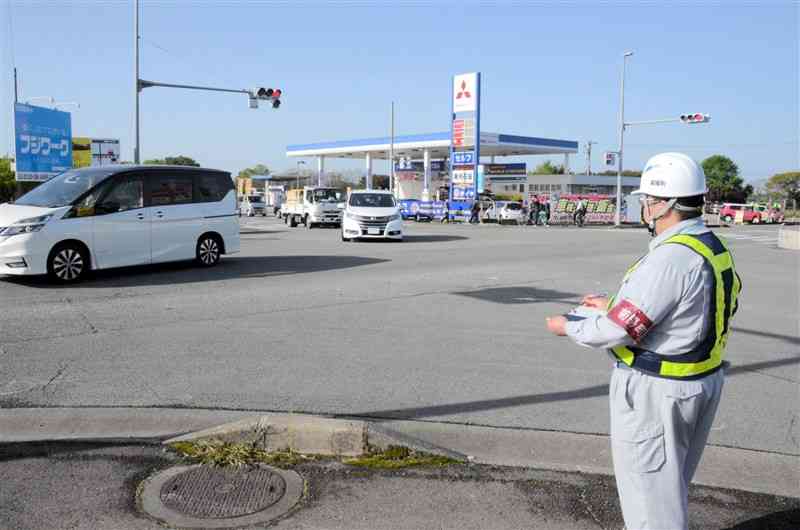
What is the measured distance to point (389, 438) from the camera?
4445mm

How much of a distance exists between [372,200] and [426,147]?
3233 cm

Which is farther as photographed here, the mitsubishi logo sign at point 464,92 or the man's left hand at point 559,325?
the mitsubishi logo sign at point 464,92

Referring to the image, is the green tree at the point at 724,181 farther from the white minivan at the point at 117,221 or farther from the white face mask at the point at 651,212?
the white face mask at the point at 651,212

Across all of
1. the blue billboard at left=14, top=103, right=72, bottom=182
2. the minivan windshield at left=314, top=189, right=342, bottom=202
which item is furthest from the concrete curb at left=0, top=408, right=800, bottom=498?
the blue billboard at left=14, top=103, right=72, bottom=182

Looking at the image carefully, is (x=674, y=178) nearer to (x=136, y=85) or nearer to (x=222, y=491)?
(x=222, y=491)

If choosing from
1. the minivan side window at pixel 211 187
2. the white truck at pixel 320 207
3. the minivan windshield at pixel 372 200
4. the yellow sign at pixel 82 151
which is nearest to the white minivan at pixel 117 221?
the minivan side window at pixel 211 187

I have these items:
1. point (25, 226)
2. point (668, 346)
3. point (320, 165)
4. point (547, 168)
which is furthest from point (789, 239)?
point (547, 168)

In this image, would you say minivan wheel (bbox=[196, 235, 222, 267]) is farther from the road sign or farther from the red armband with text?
the road sign

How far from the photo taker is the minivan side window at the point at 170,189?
41.3 ft

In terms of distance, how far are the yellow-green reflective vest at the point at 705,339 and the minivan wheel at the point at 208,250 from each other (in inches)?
475

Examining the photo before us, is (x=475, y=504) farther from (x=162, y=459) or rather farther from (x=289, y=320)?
(x=289, y=320)

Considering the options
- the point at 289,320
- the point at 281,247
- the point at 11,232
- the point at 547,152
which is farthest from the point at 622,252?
the point at 547,152

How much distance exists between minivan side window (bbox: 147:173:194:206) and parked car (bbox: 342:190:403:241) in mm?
8710

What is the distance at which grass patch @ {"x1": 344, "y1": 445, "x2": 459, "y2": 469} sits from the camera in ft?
14.1
